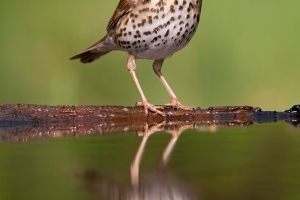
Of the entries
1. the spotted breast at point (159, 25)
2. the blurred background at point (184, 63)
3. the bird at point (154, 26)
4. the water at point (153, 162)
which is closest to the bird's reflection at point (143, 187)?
the water at point (153, 162)

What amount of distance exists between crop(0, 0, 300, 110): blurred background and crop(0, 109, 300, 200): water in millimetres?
2642

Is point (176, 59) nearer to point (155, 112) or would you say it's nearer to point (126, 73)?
point (126, 73)

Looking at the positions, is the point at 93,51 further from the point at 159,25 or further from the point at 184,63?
the point at 159,25

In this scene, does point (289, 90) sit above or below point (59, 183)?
above

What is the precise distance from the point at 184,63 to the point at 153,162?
412cm

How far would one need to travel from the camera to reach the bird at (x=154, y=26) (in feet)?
16.1

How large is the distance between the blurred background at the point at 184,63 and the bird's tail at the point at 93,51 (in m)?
0.51

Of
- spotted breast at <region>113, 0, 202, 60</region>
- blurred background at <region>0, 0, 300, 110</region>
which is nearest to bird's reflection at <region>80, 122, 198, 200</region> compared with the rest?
spotted breast at <region>113, 0, 202, 60</region>

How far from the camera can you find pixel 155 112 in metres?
4.28

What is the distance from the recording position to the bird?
16.1ft

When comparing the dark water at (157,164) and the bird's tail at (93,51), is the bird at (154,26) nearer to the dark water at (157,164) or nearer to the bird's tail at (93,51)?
the bird's tail at (93,51)

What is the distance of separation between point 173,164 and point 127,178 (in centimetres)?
31

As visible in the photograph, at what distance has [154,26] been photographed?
497 centimetres

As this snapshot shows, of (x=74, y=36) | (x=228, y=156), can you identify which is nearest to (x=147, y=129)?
(x=228, y=156)
